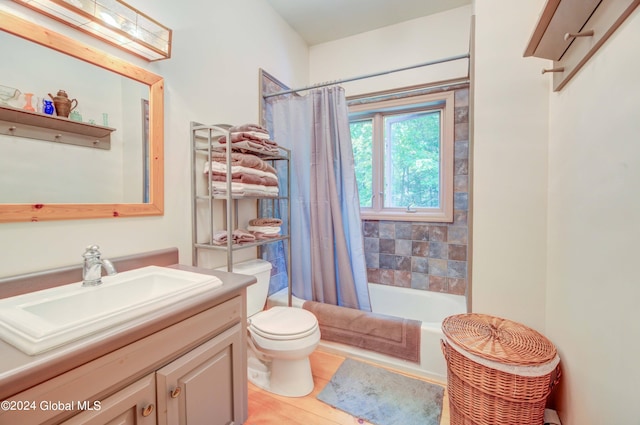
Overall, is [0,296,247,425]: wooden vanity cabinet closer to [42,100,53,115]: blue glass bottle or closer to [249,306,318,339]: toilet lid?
[249,306,318,339]: toilet lid

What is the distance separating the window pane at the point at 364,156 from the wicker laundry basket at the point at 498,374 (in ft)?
5.35

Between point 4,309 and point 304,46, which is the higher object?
point 304,46

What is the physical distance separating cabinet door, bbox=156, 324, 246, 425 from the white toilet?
25 cm

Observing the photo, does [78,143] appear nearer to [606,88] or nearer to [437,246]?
[606,88]

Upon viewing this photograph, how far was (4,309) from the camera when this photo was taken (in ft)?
2.64

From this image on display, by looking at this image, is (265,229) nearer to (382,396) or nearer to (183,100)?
(183,100)

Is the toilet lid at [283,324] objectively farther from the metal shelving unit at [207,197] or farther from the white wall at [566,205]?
the white wall at [566,205]

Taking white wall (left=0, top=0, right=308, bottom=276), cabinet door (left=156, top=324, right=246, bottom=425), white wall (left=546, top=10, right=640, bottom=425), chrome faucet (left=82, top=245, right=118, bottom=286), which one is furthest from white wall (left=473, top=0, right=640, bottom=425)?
chrome faucet (left=82, top=245, right=118, bottom=286)

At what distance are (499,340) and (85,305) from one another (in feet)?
5.27

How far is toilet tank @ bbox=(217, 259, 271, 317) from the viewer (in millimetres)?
1730

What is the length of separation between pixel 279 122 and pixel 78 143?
4.65 feet

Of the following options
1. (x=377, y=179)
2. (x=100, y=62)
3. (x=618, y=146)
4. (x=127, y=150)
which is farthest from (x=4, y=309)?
(x=377, y=179)

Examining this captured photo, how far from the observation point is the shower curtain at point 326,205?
206 centimetres

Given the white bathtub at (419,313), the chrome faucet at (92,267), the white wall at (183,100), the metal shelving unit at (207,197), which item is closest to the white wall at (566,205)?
the white bathtub at (419,313)
